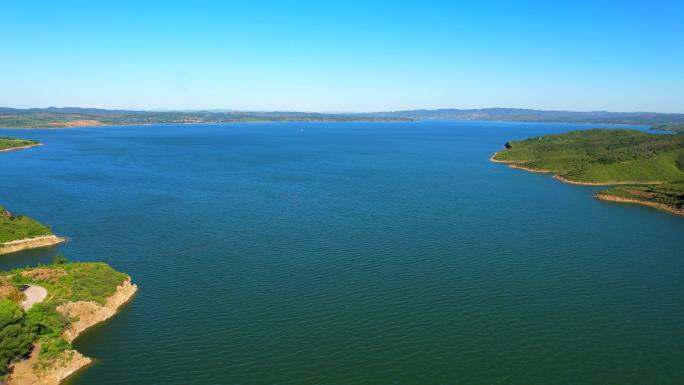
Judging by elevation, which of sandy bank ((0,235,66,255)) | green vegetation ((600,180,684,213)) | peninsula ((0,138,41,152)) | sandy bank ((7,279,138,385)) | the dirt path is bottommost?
sandy bank ((7,279,138,385))

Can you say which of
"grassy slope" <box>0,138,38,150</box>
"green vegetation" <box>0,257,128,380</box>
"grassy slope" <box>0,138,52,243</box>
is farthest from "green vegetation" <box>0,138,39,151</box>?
"green vegetation" <box>0,257,128,380</box>

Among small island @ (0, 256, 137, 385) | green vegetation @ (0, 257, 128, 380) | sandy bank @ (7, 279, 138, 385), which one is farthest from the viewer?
green vegetation @ (0, 257, 128, 380)

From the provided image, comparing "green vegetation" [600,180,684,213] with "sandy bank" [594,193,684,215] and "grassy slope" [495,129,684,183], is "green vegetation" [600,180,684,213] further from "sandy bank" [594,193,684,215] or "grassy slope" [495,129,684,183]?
"grassy slope" [495,129,684,183]

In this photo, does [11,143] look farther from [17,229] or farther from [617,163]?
[617,163]

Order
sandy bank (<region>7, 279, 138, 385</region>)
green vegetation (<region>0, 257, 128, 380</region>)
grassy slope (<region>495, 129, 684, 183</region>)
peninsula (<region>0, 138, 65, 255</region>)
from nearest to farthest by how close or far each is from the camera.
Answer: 1. sandy bank (<region>7, 279, 138, 385</region>)
2. green vegetation (<region>0, 257, 128, 380</region>)
3. peninsula (<region>0, 138, 65, 255</region>)
4. grassy slope (<region>495, 129, 684, 183</region>)

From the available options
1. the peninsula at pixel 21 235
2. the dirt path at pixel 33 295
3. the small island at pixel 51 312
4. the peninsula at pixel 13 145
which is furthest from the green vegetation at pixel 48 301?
the peninsula at pixel 13 145

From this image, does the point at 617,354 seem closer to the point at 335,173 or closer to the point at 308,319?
the point at 308,319
